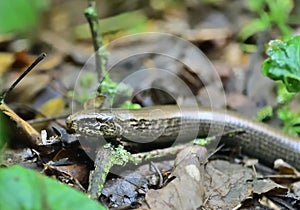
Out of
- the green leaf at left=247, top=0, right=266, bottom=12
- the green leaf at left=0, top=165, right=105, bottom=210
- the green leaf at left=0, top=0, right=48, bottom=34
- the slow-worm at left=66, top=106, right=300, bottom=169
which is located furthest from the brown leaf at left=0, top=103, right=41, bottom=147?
the green leaf at left=247, top=0, right=266, bottom=12

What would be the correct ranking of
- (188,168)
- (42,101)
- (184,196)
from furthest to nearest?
(42,101) → (188,168) → (184,196)

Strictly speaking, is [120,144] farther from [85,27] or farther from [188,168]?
[85,27]

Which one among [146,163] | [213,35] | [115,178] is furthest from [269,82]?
[115,178]

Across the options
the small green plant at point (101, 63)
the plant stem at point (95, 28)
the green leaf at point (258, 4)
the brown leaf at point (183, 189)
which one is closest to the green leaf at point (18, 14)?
the brown leaf at point (183, 189)

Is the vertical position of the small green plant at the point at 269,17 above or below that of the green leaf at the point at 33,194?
below

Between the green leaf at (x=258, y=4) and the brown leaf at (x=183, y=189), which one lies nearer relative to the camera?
the brown leaf at (x=183, y=189)

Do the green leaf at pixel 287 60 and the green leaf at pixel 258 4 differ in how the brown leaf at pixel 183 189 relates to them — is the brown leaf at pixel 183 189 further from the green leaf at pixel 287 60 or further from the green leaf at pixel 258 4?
the green leaf at pixel 258 4

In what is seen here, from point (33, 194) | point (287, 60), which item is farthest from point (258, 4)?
point (33, 194)
